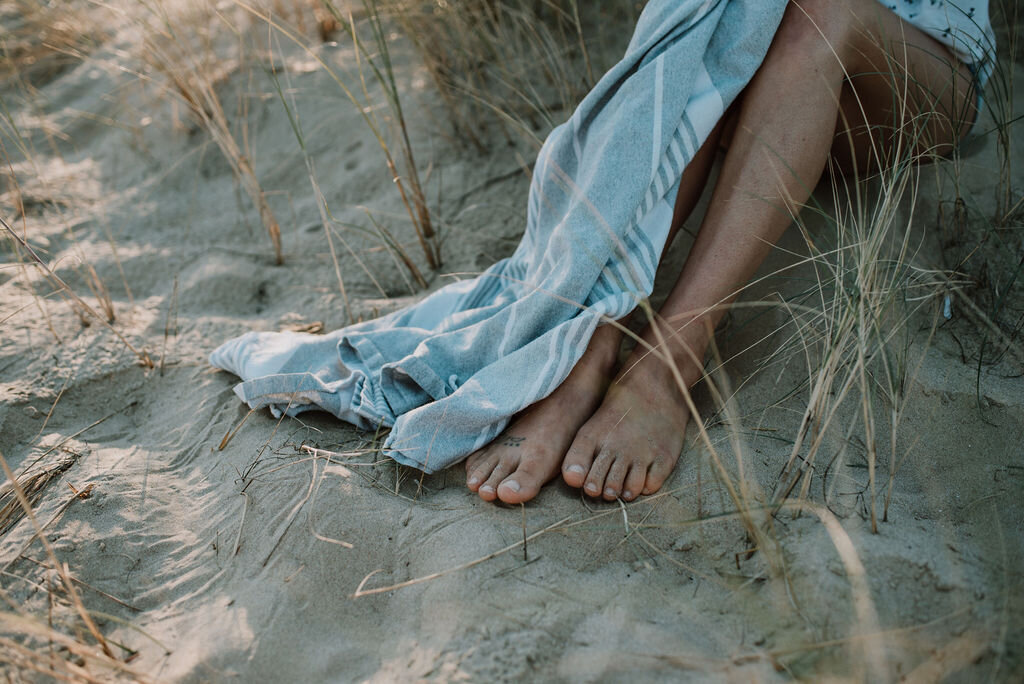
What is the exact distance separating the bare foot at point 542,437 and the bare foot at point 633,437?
0.03 meters

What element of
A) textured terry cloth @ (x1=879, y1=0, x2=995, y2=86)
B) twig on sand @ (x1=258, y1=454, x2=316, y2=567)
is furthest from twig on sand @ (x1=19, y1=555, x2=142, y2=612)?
textured terry cloth @ (x1=879, y1=0, x2=995, y2=86)

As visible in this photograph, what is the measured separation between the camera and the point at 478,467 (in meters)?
1.22

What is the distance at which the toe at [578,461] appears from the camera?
1177 mm

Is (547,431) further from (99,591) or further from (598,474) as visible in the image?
(99,591)

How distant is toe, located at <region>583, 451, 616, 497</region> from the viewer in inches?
45.4

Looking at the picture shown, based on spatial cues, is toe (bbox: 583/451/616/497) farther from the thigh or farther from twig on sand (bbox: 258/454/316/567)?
the thigh

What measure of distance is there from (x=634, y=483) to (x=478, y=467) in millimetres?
269

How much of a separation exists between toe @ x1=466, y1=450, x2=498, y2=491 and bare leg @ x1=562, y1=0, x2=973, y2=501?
140 mm

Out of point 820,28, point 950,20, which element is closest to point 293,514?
point 820,28

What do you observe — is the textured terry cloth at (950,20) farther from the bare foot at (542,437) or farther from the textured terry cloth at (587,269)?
the bare foot at (542,437)

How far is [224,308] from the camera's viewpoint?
6.03 ft

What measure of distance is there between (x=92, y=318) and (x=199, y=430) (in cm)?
52

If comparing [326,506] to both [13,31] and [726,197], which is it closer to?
[726,197]

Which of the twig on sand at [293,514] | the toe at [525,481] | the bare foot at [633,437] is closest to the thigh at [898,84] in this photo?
the bare foot at [633,437]
